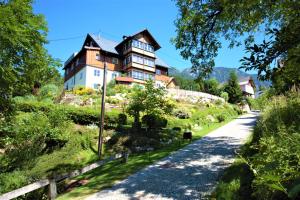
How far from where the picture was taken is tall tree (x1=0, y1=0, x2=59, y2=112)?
34.2ft

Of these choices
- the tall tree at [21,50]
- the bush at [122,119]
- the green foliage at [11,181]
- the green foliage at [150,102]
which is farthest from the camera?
the bush at [122,119]

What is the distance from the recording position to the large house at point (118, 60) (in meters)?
50.9

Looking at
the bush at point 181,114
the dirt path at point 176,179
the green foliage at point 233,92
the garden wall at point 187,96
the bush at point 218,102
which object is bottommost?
the dirt path at point 176,179

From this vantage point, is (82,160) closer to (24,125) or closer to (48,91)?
(24,125)

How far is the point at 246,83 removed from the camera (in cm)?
8231

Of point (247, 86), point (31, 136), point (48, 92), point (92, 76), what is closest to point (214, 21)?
point (31, 136)

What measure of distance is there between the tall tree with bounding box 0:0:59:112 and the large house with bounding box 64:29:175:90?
36.7 meters

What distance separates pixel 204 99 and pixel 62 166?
104 feet

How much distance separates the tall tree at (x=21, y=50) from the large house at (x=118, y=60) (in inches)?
1446

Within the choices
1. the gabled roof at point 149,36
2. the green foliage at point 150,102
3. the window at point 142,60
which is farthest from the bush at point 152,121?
the gabled roof at point 149,36

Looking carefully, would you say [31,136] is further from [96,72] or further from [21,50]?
[96,72]

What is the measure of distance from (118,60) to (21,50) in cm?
4315

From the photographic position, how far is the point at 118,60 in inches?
2149

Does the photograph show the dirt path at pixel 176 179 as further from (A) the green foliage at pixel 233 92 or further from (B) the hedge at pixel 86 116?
(A) the green foliage at pixel 233 92
